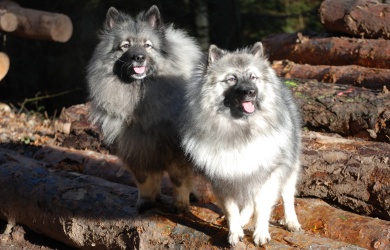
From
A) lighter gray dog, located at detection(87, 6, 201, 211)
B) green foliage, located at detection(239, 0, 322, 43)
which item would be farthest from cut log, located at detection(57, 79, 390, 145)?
green foliage, located at detection(239, 0, 322, 43)

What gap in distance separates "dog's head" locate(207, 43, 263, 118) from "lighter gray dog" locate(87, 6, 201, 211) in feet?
2.60

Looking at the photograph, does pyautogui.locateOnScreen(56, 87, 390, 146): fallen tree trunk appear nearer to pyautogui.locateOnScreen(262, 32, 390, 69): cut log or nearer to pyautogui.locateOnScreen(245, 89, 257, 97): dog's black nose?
pyautogui.locateOnScreen(262, 32, 390, 69): cut log

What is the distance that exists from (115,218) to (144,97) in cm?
114

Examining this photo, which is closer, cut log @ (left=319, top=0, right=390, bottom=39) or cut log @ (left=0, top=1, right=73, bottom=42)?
cut log @ (left=319, top=0, right=390, bottom=39)

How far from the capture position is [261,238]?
14.8 feet

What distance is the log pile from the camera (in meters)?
8.14

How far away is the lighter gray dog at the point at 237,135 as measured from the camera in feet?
14.8

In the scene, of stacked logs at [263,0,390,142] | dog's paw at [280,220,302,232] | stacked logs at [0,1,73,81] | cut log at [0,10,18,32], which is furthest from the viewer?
stacked logs at [0,1,73,81]

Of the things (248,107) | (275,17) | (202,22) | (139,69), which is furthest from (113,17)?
(275,17)

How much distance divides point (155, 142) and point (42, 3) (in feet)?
33.3

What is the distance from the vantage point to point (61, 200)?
19.5 feet

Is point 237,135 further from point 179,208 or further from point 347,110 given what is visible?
point 347,110

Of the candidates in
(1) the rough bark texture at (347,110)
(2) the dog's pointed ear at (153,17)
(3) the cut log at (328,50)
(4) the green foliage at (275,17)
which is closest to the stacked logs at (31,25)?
(3) the cut log at (328,50)

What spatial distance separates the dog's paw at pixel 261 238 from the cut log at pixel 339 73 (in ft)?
11.9
